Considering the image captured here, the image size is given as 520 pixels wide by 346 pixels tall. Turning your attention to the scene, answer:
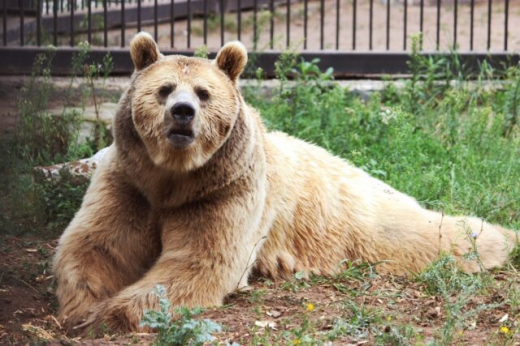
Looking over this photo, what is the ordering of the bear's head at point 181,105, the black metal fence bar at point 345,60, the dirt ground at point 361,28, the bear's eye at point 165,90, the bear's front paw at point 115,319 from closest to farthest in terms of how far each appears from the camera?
the bear's front paw at point 115,319, the bear's head at point 181,105, the bear's eye at point 165,90, the black metal fence bar at point 345,60, the dirt ground at point 361,28

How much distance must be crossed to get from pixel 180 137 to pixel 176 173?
0.28 meters

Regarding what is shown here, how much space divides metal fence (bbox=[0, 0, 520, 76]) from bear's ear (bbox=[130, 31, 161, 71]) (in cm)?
326

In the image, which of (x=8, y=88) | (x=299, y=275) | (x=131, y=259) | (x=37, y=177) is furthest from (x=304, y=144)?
(x=8, y=88)

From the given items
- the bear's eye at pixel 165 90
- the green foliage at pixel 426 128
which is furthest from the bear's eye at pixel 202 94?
the green foliage at pixel 426 128

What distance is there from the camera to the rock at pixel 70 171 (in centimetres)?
658

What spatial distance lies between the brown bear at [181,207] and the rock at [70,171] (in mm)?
1299

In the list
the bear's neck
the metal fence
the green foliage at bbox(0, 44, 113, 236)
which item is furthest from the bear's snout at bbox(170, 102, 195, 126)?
the metal fence

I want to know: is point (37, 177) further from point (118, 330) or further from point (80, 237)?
point (118, 330)

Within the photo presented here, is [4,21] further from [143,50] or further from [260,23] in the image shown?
[143,50]

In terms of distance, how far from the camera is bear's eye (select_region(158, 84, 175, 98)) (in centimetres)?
488

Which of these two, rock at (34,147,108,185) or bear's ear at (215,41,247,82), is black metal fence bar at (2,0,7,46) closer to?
rock at (34,147,108,185)

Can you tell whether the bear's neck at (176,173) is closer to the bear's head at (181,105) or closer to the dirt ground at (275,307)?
the bear's head at (181,105)

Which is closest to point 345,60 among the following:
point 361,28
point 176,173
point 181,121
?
point 361,28

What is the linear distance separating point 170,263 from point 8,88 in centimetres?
446
